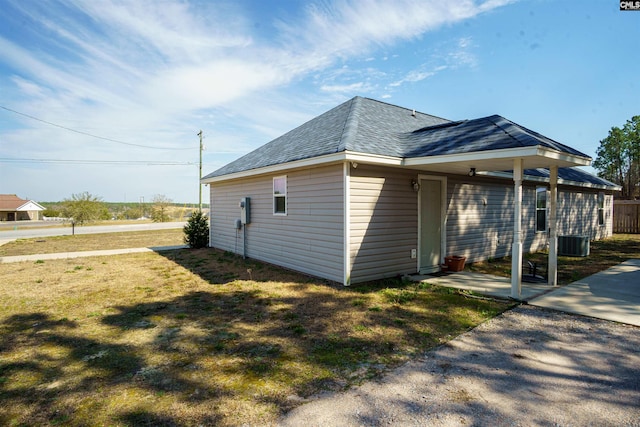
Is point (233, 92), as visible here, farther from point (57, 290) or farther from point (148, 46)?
point (57, 290)

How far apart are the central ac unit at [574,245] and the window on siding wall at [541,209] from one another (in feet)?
4.41

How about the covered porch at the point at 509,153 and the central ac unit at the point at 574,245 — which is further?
the central ac unit at the point at 574,245

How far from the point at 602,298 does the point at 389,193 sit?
4310mm

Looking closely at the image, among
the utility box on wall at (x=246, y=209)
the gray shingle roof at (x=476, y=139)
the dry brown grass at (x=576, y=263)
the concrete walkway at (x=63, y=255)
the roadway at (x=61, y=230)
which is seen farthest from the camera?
the roadway at (x=61, y=230)

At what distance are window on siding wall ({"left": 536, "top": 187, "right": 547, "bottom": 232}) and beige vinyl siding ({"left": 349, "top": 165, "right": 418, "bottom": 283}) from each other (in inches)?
274

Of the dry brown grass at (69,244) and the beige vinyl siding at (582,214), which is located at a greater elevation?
the beige vinyl siding at (582,214)

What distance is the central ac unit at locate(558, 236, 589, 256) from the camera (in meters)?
10.2

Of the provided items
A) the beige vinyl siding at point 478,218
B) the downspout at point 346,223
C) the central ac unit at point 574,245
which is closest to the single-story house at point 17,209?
the downspout at point 346,223

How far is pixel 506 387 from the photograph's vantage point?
116 inches

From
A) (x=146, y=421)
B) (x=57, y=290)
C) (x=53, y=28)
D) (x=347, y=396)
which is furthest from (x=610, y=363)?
(x=53, y=28)

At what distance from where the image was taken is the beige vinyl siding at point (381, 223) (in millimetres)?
6750

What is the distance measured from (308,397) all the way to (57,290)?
669 cm

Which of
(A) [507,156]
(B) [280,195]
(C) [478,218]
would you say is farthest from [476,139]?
(B) [280,195]

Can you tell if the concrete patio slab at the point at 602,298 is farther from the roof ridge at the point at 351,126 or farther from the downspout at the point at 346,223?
the roof ridge at the point at 351,126
